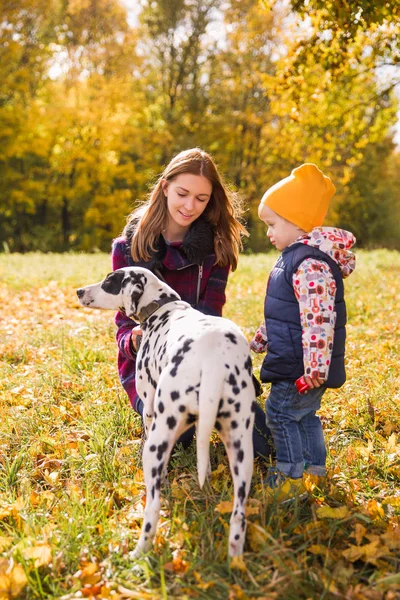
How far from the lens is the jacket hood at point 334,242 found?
139 inches

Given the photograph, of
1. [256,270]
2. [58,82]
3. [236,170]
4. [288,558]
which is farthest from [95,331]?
[236,170]

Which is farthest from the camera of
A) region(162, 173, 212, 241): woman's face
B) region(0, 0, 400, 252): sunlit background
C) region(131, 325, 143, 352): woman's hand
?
region(0, 0, 400, 252): sunlit background

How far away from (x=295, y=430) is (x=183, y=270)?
1.59m

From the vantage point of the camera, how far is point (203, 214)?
15.0 feet

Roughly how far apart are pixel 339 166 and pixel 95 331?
23.6m

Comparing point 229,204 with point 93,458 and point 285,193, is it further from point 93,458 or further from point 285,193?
point 93,458

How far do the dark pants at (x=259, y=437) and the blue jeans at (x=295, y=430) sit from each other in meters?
0.30

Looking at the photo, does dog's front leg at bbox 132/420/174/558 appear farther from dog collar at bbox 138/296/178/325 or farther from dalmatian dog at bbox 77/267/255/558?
dog collar at bbox 138/296/178/325

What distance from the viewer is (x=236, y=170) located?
2756cm

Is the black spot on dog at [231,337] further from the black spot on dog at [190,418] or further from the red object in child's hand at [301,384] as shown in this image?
the red object in child's hand at [301,384]

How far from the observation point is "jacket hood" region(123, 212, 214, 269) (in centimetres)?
431

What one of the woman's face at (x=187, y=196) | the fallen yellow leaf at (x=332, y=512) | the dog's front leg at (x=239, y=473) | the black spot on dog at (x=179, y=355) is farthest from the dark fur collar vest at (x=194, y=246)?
the fallen yellow leaf at (x=332, y=512)

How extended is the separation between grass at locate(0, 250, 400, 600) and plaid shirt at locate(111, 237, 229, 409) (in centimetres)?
37

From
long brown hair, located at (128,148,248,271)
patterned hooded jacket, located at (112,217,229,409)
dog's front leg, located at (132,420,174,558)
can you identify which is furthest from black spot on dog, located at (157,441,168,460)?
long brown hair, located at (128,148,248,271)
